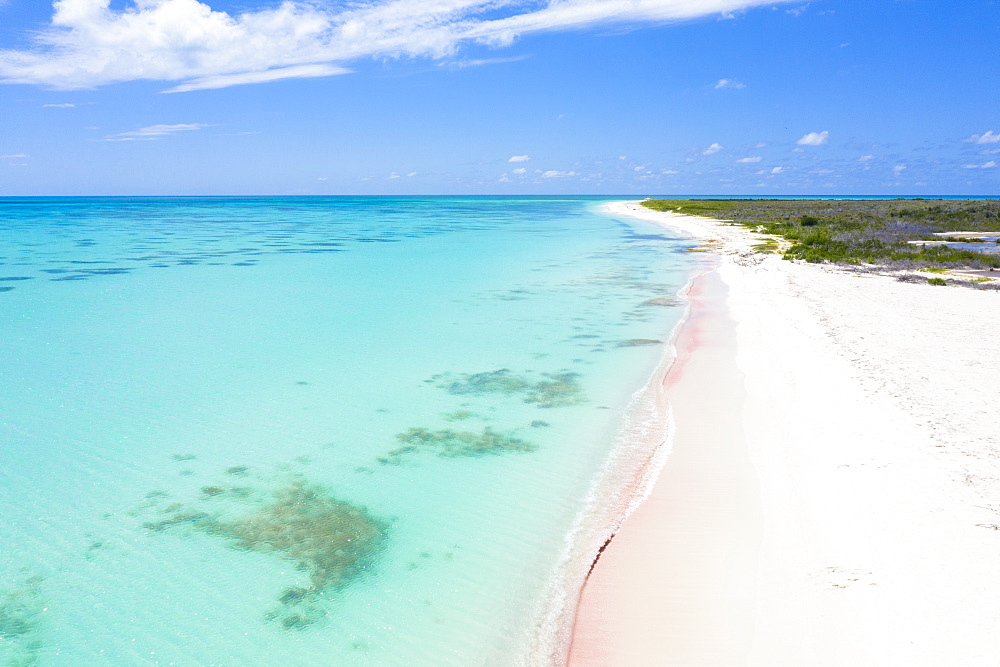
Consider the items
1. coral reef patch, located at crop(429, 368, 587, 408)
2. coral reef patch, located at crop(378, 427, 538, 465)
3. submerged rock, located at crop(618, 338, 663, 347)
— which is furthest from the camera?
submerged rock, located at crop(618, 338, 663, 347)

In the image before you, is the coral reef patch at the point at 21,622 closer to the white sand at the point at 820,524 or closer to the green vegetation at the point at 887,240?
the white sand at the point at 820,524

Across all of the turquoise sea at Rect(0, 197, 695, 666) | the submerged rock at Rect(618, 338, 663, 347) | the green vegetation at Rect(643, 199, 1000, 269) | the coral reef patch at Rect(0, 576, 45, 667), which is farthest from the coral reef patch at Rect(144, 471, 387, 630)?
the green vegetation at Rect(643, 199, 1000, 269)

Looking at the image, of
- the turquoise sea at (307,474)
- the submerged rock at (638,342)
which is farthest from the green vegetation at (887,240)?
the submerged rock at (638,342)

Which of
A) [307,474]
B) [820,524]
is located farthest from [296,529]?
[820,524]

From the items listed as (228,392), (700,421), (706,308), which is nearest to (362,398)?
(228,392)

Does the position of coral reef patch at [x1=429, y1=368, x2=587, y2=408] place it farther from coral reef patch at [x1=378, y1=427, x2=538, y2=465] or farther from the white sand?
the white sand

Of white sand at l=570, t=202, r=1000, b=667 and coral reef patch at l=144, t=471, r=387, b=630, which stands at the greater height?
white sand at l=570, t=202, r=1000, b=667
